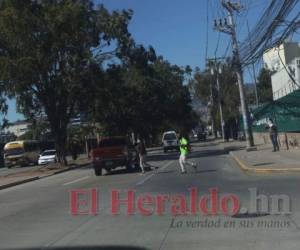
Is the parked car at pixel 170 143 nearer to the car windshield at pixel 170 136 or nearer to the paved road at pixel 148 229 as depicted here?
the car windshield at pixel 170 136

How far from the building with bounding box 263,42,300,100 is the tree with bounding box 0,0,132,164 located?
12.1 m

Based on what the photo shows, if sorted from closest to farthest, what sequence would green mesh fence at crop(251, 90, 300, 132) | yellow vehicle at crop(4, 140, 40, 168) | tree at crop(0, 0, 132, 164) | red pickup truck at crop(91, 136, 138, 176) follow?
red pickup truck at crop(91, 136, 138, 176) < green mesh fence at crop(251, 90, 300, 132) < tree at crop(0, 0, 132, 164) < yellow vehicle at crop(4, 140, 40, 168)

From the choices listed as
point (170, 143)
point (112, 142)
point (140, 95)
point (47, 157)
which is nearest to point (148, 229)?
point (112, 142)

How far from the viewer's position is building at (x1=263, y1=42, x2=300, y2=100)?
2109 inches

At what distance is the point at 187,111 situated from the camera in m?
107

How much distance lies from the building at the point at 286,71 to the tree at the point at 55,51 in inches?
475

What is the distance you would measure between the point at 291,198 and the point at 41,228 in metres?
5.89

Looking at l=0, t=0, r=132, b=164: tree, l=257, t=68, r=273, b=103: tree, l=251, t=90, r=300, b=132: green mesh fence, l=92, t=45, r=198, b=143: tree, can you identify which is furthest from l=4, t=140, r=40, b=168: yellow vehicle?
l=257, t=68, r=273, b=103: tree

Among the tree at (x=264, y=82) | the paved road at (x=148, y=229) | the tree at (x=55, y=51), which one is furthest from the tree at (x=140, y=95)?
the paved road at (x=148, y=229)

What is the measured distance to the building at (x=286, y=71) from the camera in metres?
53.6

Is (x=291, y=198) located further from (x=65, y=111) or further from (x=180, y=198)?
(x=65, y=111)

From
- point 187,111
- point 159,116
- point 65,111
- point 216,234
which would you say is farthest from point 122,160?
point 187,111

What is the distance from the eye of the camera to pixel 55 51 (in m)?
44.8

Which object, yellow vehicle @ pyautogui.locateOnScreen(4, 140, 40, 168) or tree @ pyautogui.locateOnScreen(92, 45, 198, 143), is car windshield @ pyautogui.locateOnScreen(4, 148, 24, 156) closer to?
yellow vehicle @ pyautogui.locateOnScreen(4, 140, 40, 168)
